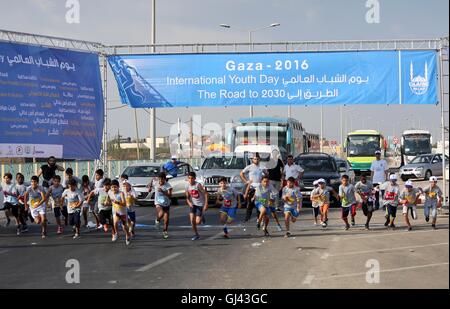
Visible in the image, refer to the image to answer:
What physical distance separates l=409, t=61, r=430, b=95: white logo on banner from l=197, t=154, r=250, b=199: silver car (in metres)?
6.43

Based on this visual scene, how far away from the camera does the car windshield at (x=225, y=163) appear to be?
22828 mm

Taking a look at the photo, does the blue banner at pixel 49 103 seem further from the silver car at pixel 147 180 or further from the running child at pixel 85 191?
the running child at pixel 85 191

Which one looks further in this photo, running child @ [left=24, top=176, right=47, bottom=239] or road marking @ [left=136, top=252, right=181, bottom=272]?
running child @ [left=24, top=176, right=47, bottom=239]

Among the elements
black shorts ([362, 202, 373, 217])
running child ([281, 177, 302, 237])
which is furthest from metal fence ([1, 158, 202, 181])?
black shorts ([362, 202, 373, 217])

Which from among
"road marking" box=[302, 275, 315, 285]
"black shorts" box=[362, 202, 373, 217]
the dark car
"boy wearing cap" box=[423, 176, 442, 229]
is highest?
the dark car

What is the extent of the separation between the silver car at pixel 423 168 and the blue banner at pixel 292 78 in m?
19.1

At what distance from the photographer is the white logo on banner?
20.8 meters

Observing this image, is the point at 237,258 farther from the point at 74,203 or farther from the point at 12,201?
the point at 12,201

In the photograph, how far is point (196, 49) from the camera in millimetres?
21766

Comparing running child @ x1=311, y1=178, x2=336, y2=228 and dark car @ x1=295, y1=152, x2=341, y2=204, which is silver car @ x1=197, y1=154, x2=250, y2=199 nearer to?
dark car @ x1=295, y1=152, x2=341, y2=204

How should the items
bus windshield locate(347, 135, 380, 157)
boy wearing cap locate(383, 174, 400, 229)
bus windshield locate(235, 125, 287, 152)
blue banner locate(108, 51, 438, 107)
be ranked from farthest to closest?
bus windshield locate(347, 135, 380, 157) → bus windshield locate(235, 125, 287, 152) → blue banner locate(108, 51, 438, 107) → boy wearing cap locate(383, 174, 400, 229)

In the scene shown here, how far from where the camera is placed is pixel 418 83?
822 inches

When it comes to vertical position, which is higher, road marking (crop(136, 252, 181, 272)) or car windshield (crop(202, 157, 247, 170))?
car windshield (crop(202, 157, 247, 170))
